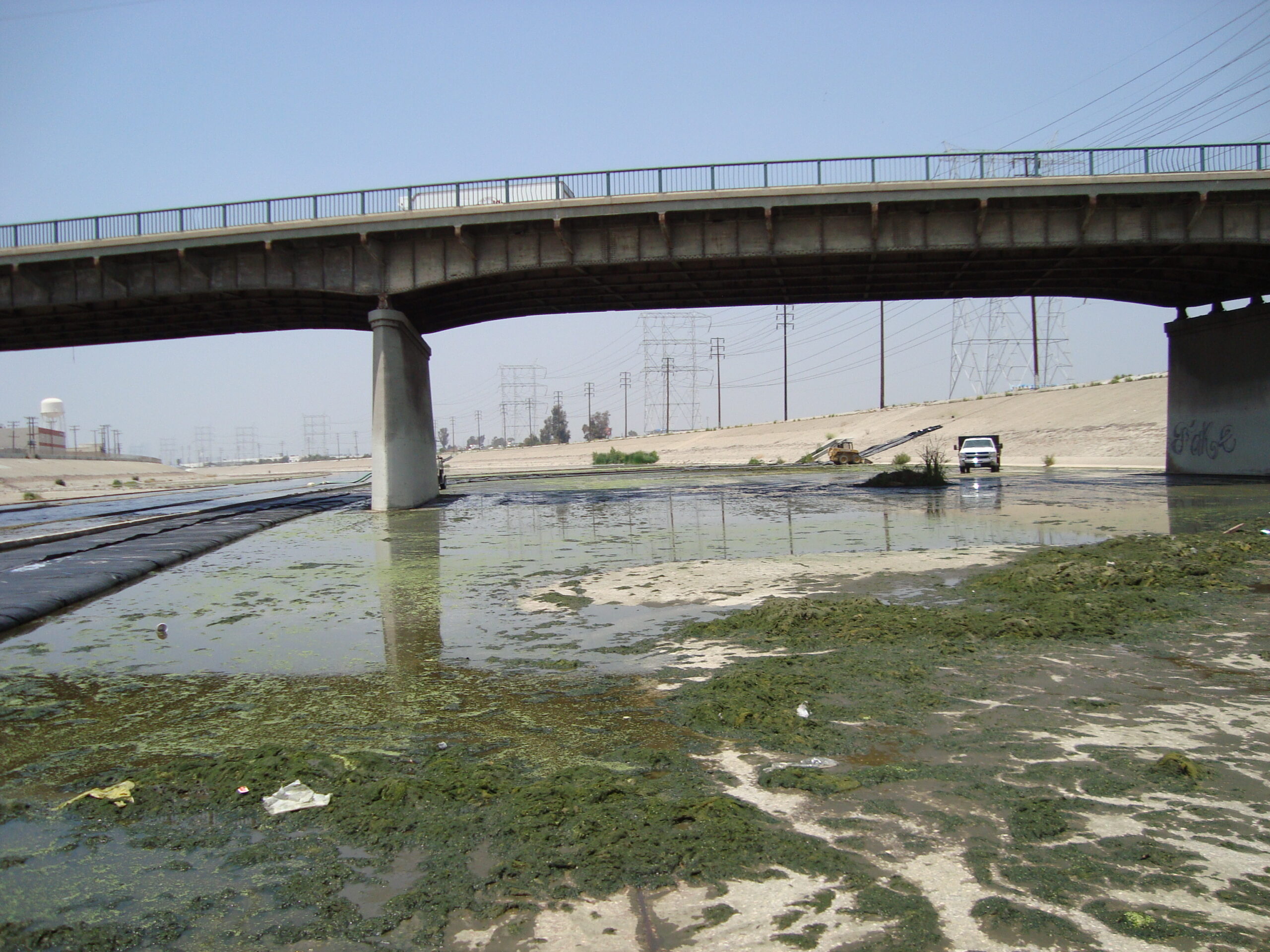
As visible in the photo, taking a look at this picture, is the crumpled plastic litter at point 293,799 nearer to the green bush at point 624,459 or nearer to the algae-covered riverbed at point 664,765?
the algae-covered riverbed at point 664,765

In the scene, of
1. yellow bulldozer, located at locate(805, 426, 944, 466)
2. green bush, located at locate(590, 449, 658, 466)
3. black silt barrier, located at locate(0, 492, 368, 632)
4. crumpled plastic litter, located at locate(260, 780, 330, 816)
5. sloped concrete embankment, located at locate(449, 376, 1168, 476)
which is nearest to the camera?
crumpled plastic litter, located at locate(260, 780, 330, 816)

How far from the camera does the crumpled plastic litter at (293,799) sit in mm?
4398

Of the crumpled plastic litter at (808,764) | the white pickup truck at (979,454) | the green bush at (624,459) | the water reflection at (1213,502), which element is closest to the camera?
the crumpled plastic litter at (808,764)

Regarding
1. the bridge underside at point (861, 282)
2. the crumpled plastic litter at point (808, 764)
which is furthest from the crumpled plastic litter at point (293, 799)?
the bridge underside at point (861, 282)

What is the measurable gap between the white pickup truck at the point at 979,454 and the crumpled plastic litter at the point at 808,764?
4213 cm

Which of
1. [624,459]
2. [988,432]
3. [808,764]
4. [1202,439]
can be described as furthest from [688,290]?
[624,459]

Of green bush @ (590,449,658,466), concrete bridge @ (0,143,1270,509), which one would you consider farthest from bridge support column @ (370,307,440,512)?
green bush @ (590,449,658,466)

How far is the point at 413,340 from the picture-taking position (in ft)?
107

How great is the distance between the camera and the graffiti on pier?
117ft

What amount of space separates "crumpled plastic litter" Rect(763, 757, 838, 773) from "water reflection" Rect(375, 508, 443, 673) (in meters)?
3.67

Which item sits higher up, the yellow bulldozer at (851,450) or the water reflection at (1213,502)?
the yellow bulldozer at (851,450)

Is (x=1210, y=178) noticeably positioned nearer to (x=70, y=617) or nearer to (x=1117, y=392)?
(x=70, y=617)

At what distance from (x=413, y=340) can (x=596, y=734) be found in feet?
95.6

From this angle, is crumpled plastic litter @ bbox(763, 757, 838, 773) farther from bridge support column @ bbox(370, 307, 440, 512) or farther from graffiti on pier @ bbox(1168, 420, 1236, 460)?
graffiti on pier @ bbox(1168, 420, 1236, 460)
